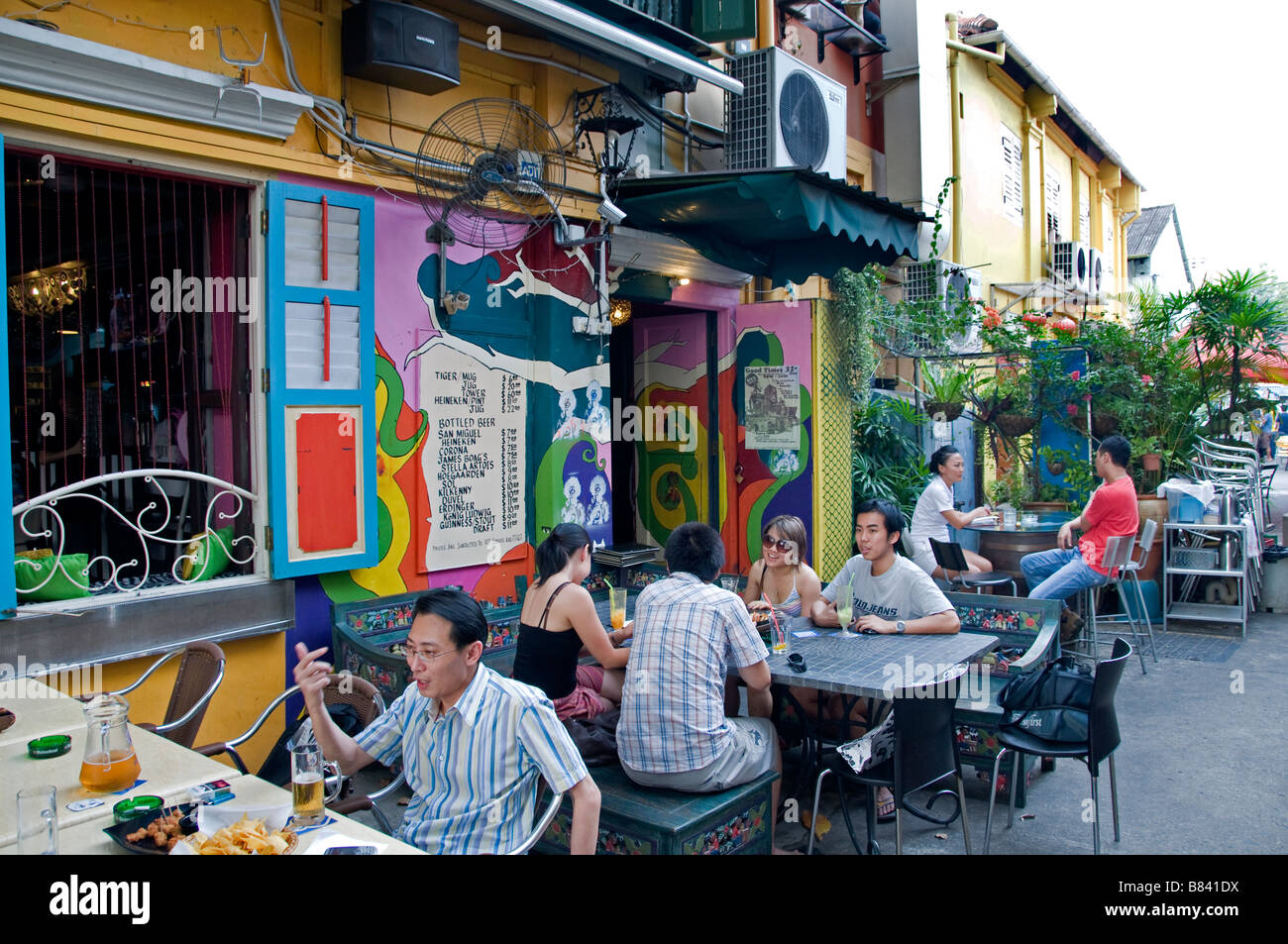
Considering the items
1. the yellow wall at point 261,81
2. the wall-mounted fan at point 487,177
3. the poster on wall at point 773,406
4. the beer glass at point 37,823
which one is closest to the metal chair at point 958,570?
the poster on wall at point 773,406

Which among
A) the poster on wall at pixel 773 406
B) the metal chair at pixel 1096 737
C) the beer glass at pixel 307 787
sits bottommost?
the metal chair at pixel 1096 737

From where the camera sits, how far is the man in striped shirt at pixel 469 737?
109 inches

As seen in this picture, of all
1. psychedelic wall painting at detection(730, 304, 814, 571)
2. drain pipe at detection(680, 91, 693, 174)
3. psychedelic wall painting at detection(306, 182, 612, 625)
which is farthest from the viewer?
psychedelic wall painting at detection(730, 304, 814, 571)

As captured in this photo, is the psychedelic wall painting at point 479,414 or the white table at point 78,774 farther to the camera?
the psychedelic wall painting at point 479,414

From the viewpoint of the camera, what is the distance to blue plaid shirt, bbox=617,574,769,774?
12.1ft

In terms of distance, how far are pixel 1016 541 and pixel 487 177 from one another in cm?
589

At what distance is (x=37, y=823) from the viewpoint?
2.29 m

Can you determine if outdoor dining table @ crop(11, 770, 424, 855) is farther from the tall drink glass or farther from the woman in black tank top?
the tall drink glass

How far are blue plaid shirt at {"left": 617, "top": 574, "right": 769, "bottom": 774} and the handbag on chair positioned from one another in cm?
144

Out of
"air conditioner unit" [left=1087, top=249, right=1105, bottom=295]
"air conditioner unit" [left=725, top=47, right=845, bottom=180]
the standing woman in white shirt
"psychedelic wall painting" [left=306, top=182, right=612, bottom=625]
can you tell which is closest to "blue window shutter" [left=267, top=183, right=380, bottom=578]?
"psychedelic wall painting" [left=306, top=182, right=612, bottom=625]

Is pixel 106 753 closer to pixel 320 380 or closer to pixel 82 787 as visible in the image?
pixel 82 787

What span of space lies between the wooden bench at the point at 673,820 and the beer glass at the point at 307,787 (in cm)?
101

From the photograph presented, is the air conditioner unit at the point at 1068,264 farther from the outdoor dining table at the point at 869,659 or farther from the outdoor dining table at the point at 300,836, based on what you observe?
the outdoor dining table at the point at 300,836
